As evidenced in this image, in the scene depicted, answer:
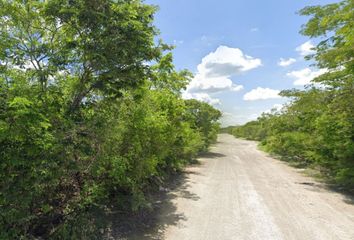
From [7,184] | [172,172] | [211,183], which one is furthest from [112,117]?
[172,172]

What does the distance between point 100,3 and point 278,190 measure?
26.3 ft

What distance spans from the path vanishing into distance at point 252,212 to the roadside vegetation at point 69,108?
1325 millimetres

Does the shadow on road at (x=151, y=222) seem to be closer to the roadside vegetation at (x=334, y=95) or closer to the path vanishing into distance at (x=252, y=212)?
the path vanishing into distance at (x=252, y=212)

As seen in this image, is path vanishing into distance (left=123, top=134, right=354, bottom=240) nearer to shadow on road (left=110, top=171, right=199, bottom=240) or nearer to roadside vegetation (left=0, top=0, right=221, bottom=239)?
shadow on road (left=110, top=171, right=199, bottom=240)

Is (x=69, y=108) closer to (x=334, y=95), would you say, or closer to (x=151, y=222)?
(x=151, y=222)

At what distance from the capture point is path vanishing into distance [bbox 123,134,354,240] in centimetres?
532

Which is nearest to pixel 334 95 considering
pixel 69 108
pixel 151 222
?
pixel 151 222

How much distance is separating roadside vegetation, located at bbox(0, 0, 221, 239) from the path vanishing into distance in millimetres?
1325

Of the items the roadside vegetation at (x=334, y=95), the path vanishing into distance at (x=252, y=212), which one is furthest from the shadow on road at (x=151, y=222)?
the roadside vegetation at (x=334, y=95)

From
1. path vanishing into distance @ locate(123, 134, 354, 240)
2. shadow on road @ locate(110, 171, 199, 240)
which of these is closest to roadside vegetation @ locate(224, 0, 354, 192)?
path vanishing into distance @ locate(123, 134, 354, 240)

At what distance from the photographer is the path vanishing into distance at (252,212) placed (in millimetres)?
5324

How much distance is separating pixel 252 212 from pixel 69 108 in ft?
16.3

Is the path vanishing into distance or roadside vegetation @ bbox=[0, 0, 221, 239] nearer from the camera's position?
roadside vegetation @ bbox=[0, 0, 221, 239]

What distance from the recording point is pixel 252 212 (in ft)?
21.5
